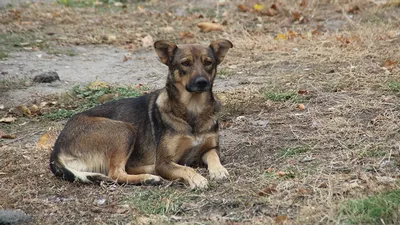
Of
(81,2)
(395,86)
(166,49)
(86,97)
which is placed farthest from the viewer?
(81,2)

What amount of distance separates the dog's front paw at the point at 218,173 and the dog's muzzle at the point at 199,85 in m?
0.70

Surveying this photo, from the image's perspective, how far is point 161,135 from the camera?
22.5 feet

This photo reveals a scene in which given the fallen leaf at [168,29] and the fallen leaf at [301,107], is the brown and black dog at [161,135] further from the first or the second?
the fallen leaf at [168,29]

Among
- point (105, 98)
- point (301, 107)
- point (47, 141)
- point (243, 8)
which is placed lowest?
point (243, 8)

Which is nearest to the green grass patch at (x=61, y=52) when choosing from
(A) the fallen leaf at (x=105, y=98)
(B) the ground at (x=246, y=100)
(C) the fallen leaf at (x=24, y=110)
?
(B) the ground at (x=246, y=100)

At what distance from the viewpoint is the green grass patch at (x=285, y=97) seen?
8.77 meters

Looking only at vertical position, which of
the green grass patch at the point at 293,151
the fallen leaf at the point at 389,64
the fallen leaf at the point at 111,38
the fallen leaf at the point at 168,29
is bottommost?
the fallen leaf at the point at 168,29

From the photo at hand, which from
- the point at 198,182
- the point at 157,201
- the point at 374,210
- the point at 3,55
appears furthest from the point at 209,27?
the point at 374,210

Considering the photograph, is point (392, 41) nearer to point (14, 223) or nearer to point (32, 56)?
point (32, 56)

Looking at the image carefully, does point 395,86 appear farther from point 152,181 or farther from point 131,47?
point 131,47

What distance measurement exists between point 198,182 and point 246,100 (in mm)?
2838

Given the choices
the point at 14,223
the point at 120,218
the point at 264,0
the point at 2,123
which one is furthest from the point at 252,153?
the point at 264,0

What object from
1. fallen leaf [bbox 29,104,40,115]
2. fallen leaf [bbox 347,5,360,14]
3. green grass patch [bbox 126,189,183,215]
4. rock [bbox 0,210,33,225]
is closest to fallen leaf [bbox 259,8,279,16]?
fallen leaf [bbox 347,5,360,14]

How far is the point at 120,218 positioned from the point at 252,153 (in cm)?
196
